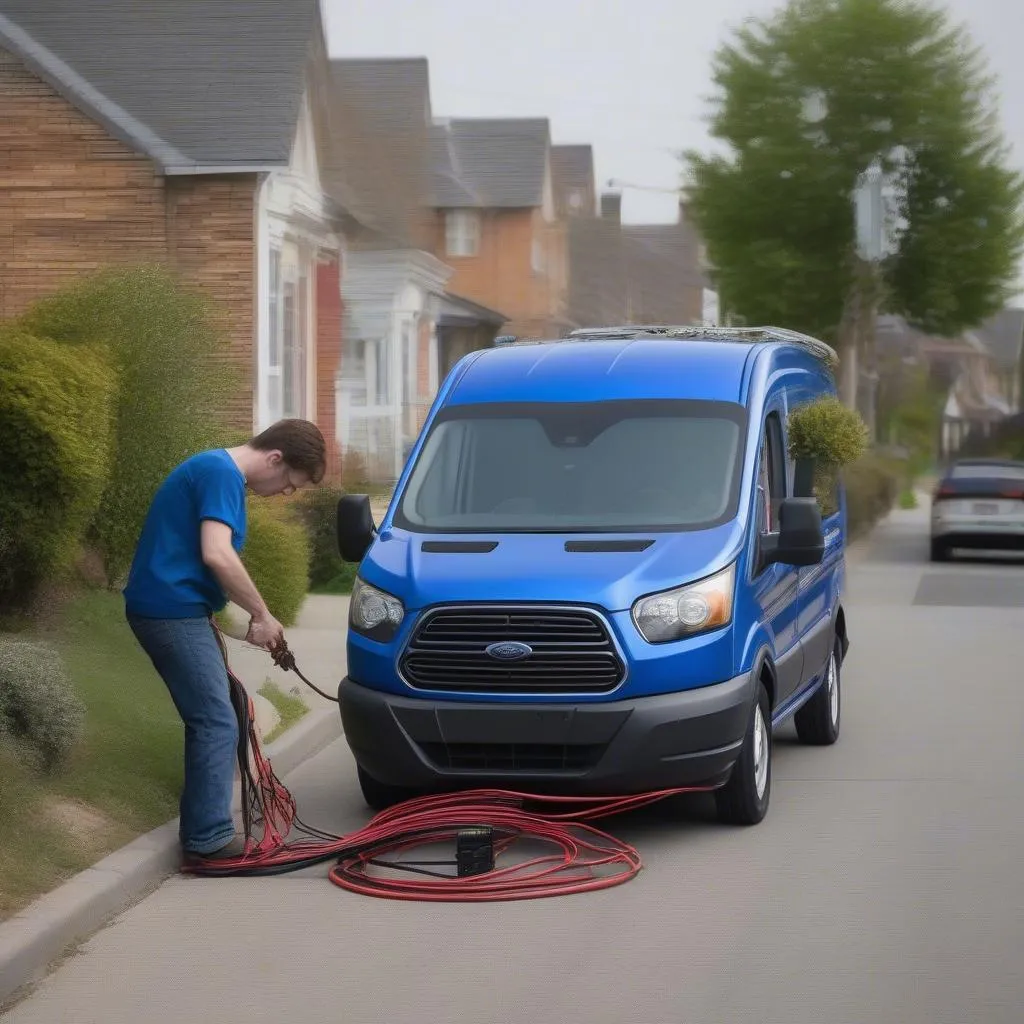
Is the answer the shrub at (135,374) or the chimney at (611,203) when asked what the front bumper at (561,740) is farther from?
the chimney at (611,203)

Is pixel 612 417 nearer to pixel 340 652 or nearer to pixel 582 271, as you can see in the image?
pixel 340 652

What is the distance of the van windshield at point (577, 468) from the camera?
9742 mm

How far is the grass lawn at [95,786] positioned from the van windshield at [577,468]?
5.46 feet

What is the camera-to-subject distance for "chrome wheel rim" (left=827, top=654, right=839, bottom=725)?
12039 mm

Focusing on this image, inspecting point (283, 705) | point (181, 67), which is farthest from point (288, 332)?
point (283, 705)

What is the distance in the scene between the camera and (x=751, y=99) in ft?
173

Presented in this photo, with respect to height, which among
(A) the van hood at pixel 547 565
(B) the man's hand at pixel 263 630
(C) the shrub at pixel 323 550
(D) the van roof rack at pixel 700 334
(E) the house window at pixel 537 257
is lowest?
(C) the shrub at pixel 323 550

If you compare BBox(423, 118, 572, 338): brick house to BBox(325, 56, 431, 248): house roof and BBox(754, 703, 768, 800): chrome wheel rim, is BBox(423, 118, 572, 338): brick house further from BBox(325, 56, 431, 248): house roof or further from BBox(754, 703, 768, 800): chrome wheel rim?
BBox(754, 703, 768, 800): chrome wheel rim

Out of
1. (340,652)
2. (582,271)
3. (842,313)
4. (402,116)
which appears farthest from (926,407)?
(340,652)

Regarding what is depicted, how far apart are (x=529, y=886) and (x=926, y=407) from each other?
308ft

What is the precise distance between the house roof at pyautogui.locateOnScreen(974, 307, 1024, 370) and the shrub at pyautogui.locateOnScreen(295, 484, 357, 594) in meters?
120

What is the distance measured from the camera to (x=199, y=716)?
8.33m

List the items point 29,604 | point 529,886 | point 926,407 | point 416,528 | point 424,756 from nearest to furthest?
point 529,886, point 424,756, point 416,528, point 29,604, point 926,407

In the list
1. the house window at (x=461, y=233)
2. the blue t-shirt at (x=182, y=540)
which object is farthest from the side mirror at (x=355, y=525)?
the house window at (x=461, y=233)
